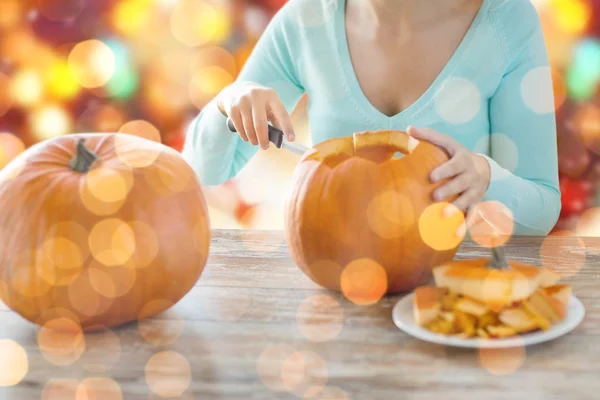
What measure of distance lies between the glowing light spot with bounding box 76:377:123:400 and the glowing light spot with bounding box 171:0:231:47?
148 centimetres

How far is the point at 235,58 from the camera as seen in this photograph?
1.86m

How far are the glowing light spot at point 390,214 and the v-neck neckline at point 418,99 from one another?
0.56 metres

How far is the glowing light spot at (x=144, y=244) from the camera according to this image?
60cm

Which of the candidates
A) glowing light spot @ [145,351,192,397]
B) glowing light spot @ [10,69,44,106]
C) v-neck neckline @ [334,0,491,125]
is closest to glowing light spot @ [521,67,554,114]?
v-neck neckline @ [334,0,491,125]

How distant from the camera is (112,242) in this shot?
23.2 inches

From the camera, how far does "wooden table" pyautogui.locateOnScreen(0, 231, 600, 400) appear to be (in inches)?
19.0

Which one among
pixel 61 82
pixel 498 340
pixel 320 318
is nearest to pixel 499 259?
pixel 498 340

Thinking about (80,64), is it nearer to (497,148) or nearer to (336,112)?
(336,112)

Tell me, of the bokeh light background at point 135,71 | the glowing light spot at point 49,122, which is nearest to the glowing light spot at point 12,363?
the bokeh light background at point 135,71

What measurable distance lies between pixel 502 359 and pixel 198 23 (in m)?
1.59

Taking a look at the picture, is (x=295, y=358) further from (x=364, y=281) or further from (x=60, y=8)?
(x=60, y=8)

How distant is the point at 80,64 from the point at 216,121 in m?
0.97

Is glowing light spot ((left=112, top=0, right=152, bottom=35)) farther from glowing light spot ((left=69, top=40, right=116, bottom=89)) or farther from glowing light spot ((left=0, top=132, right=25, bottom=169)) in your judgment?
glowing light spot ((left=0, top=132, right=25, bottom=169))

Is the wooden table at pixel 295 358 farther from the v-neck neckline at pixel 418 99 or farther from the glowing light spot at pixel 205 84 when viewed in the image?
the glowing light spot at pixel 205 84
